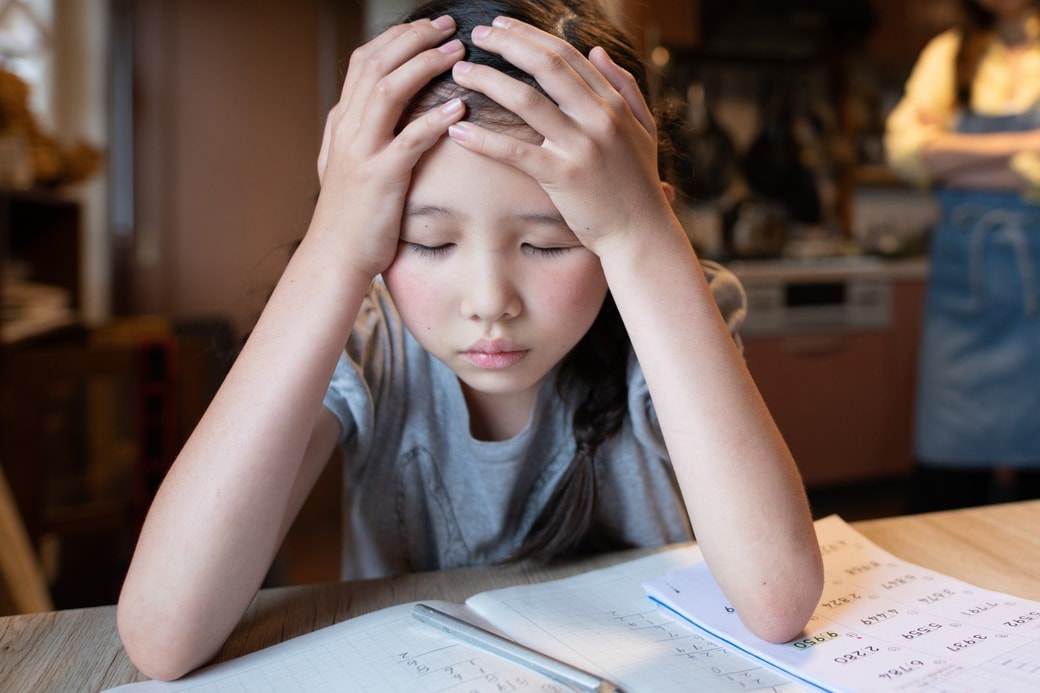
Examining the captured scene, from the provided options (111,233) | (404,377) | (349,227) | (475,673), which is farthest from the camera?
(111,233)

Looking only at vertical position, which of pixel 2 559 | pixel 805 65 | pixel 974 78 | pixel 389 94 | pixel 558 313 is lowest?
pixel 2 559

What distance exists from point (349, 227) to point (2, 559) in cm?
53

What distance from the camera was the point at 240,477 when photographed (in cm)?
56

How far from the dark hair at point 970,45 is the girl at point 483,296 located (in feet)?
4.66

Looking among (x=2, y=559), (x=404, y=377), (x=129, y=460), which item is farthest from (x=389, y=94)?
(x=129, y=460)

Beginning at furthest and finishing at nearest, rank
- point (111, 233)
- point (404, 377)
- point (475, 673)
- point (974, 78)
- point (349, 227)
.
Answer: point (111, 233)
point (974, 78)
point (404, 377)
point (349, 227)
point (475, 673)

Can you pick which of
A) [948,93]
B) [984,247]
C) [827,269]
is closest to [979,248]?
[984,247]

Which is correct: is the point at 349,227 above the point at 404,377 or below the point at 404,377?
above

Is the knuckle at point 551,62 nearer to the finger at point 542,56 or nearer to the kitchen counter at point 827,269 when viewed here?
the finger at point 542,56

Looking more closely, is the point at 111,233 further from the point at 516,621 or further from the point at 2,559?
the point at 516,621

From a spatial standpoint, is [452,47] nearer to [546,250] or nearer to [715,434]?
[546,250]

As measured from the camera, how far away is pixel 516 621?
21.1 inches

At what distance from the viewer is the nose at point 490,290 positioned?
1.83 feet

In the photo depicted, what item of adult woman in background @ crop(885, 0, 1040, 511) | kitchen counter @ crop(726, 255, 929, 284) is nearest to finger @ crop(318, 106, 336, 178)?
adult woman in background @ crop(885, 0, 1040, 511)
